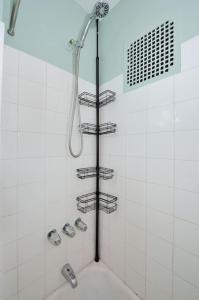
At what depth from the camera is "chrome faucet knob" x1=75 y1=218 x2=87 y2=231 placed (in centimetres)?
113

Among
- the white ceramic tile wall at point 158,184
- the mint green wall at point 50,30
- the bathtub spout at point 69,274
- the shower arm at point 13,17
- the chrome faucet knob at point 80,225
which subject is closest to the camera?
the shower arm at point 13,17

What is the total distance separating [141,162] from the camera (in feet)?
3.31

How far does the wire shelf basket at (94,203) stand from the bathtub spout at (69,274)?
40 cm

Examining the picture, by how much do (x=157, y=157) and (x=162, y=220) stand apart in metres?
0.39

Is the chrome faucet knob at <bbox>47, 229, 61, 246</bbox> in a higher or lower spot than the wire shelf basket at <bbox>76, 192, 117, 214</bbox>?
lower

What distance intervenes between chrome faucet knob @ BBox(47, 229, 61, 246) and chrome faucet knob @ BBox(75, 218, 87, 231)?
0.18m

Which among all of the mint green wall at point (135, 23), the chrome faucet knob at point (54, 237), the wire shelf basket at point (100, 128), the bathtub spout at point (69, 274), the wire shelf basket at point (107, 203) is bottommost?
the bathtub spout at point (69, 274)

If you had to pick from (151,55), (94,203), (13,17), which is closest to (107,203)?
(94,203)

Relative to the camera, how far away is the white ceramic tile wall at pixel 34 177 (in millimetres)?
836

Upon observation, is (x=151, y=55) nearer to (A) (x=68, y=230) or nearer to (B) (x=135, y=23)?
(B) (x=135, y=23)

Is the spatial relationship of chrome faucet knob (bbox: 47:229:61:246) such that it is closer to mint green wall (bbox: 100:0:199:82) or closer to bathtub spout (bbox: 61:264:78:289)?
bathtub spout (bbox: 61:264:78:289)

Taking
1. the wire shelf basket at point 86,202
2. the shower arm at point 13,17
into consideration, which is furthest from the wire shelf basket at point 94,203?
the shower arm at point 13,17

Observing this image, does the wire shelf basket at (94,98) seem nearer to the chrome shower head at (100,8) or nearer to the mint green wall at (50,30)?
the mint green wall at (50,30)

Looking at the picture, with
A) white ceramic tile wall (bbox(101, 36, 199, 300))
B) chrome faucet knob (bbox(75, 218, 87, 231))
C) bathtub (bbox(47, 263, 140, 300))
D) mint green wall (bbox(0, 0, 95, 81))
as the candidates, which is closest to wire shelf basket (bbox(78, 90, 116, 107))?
white ceramic tile wall (bbox(101, 36, 199, 300))
